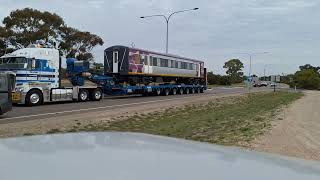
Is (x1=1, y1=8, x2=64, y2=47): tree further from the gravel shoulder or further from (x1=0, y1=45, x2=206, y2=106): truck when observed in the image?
the gravel shoulder

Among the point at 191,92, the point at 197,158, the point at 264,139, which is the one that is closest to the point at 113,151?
the point at 197,158

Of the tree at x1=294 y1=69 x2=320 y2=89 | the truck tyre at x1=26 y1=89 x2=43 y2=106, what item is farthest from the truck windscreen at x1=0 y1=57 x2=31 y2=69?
the tree at x1=294 y1=69 x2=320 y2=89

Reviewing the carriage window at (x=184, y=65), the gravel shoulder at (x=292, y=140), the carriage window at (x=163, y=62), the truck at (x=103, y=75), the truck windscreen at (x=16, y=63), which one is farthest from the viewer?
the carriage window at (x=184, y=65)

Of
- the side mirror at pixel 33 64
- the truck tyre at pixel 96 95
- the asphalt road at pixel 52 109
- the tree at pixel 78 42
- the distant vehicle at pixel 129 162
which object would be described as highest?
the tree at pixel 78 42

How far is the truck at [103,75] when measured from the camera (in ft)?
93.1

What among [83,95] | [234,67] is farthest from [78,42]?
[234,67]

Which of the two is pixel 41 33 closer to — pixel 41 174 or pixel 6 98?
pixel 6 98

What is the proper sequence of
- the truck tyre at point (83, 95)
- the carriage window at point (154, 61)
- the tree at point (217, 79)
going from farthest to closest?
the tree at point (217, 79) < the carriage window at point (154, 61) < the truck tyre at point (83, 95)

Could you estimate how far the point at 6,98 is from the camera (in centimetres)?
2100

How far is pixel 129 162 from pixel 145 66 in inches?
1480

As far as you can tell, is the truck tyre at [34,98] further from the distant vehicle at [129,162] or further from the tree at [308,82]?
the tree at [308,82]

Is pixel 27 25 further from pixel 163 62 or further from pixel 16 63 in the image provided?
pixel 16 63

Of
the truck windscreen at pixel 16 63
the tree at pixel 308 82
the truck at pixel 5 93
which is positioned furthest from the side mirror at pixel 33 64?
the tree at pixel 308 82

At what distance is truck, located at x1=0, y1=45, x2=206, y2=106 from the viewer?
2839 centimetres
